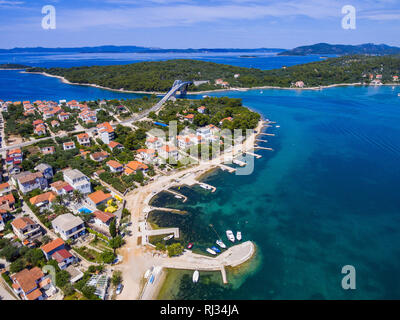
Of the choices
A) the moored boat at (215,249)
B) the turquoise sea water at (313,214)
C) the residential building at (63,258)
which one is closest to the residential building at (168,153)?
the turquoise sea water at (313,214)

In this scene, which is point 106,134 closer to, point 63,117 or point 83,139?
point 83,139

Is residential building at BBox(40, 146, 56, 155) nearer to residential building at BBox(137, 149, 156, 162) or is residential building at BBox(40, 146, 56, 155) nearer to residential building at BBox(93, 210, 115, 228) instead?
residential building at BBox(137, 149, 156, 162)

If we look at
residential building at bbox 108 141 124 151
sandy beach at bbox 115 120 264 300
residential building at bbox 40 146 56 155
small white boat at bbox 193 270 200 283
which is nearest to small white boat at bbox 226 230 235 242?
small white boat at bbox 193 270 200 283

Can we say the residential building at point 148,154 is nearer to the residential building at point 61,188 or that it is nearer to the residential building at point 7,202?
the residential building at point 61,188
